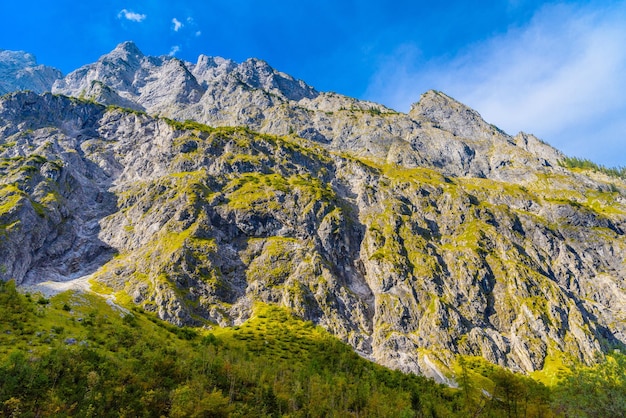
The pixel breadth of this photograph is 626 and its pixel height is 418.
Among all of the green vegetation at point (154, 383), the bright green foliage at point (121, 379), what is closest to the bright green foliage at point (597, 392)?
the green vegetation at point (154, 383)

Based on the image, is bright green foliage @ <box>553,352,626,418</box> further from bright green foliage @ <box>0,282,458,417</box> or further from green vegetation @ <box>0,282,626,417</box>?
bright green foliage @ <box>0,282,458,417</box>

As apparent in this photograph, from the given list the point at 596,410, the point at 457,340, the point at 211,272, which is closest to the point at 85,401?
the point at 596,410

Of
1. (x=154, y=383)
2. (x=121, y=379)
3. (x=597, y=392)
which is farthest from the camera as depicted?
(x=597, y=392)

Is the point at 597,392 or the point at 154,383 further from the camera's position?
the point at 597,392

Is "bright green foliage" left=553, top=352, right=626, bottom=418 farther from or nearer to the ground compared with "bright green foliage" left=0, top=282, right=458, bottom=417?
farther from the ground

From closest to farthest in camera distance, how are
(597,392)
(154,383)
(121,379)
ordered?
(121,379) < (154,383) < (597,392)

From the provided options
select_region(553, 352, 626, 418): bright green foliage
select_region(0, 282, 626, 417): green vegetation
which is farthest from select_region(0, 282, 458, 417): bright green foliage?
select_region(553, 352, 626, 418): bright green foliage

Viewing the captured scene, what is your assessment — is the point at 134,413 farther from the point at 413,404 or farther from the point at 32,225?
the point at 32,225

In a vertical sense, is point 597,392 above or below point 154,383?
above

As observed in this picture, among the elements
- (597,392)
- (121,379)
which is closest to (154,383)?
(121,379)

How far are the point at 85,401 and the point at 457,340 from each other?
18414cm

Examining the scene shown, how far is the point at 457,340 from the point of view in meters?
189

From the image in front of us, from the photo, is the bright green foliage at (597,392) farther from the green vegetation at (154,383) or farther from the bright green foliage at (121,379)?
the bright green foliage at (121,379)

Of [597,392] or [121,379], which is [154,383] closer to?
[121,379]
